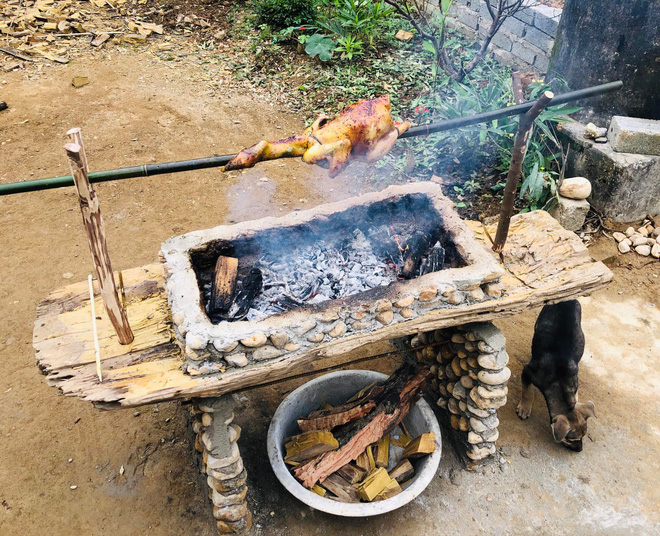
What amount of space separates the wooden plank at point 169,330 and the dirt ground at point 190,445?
1339 mm

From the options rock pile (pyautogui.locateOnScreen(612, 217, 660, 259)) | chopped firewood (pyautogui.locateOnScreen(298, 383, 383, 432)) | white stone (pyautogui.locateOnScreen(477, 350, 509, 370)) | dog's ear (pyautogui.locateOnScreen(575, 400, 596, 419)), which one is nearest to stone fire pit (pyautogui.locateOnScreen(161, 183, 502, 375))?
white stone (pyautogui.locateOnScreen(477, 350, 509, 370))

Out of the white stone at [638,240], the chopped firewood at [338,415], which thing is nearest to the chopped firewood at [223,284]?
the chopped firewood at [338,415]

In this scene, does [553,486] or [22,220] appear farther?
[22,220]

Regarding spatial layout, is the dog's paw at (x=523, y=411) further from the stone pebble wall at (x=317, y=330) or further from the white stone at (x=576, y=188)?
the white stone at (x=576, y=188)

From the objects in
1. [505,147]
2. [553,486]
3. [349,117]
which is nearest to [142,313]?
[349,117]

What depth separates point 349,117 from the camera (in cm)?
319

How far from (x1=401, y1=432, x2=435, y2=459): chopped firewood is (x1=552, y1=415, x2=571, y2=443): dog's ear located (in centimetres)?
94

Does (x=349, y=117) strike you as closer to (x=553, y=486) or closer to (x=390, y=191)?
(x=390, y=191)

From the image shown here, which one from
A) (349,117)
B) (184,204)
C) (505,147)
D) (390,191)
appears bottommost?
(184,204)

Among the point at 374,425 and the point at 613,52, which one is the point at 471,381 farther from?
the point at 613,52

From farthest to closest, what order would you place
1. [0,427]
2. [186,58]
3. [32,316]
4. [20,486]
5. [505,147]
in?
[186,58] < [505,147] < [32,316] < [0,427] < [20,486]

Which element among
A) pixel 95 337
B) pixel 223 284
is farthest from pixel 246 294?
pixel 95 337

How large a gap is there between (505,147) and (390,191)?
3361 mm

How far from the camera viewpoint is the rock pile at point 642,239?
18.3ft
